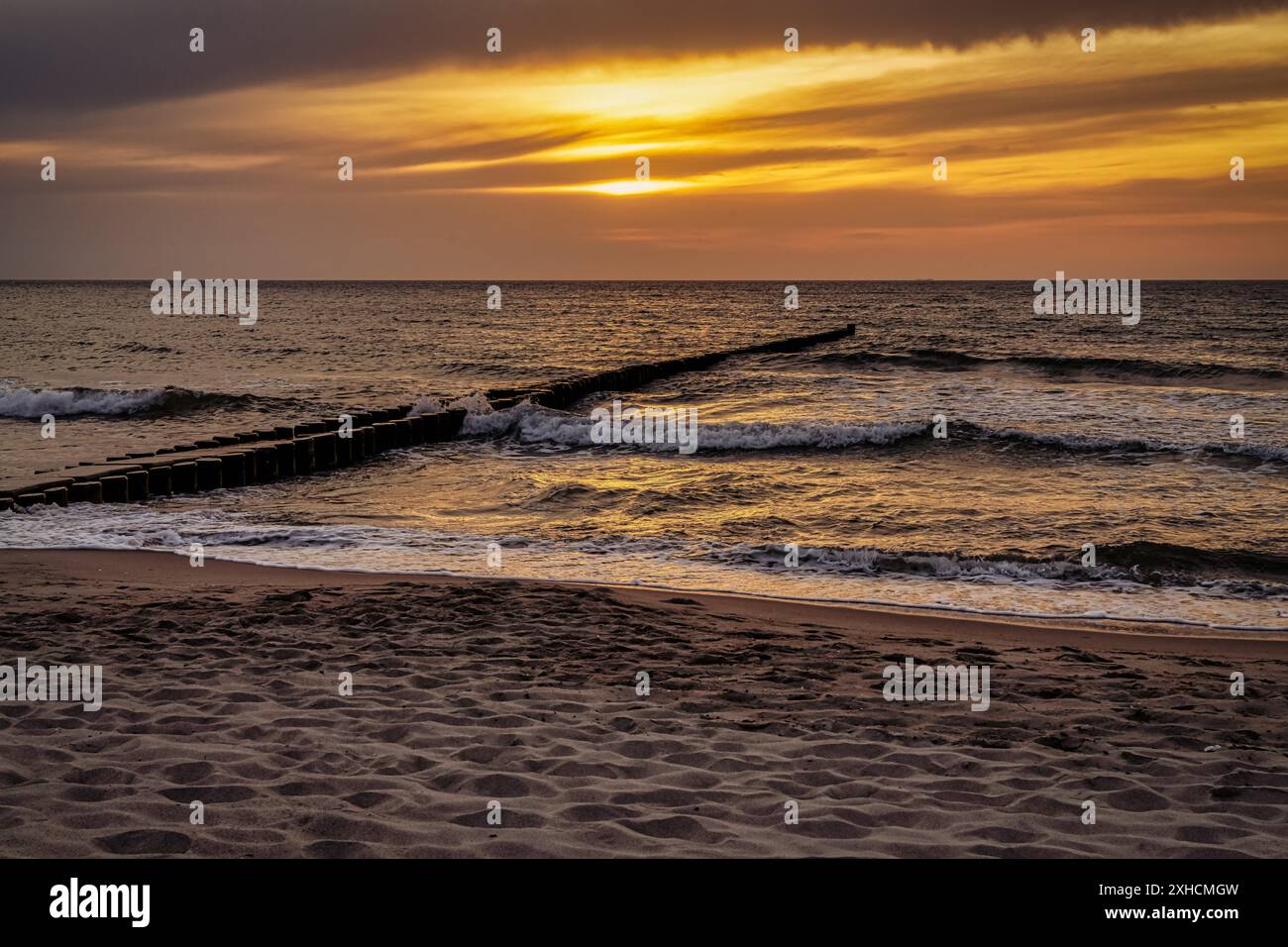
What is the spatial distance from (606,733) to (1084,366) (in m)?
36.7

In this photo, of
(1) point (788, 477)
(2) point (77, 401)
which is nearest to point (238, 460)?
(1) point (788, 477)

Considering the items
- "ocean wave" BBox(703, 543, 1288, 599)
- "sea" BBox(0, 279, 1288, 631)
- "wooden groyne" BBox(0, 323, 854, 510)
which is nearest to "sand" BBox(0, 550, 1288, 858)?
"sea" BBox(0, 279, 1288, 631)

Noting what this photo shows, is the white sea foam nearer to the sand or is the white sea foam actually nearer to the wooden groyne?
the wooden groyne

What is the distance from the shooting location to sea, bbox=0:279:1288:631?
1140 centimetres

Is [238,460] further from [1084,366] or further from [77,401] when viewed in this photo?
[1084,366]

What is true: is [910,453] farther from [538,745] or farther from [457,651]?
[538,745]

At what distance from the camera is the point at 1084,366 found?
38.8 meters

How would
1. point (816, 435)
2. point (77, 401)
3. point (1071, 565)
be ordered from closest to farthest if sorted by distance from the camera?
point (1071, 565) < point (816, 435) < point (77, 401)

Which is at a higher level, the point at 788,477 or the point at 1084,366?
the point at 1084,366

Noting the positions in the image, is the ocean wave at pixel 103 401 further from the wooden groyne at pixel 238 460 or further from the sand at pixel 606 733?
the sand at pixel 606 733

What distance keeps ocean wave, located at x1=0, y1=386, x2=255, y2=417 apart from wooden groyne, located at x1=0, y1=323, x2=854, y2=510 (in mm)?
8994

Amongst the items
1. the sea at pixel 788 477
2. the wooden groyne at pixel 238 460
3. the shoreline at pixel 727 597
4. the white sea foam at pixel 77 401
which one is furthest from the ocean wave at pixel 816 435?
the shoreline at pixel 727 597

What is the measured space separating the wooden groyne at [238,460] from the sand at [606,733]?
5.04 m

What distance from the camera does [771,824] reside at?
15.8ft
